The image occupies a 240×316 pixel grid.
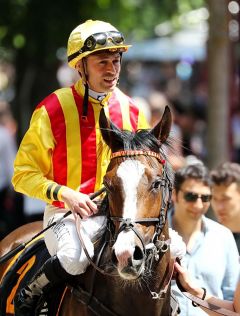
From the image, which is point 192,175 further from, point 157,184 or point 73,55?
point 157,184

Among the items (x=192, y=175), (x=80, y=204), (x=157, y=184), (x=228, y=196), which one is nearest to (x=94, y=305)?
(x=80, y=204)

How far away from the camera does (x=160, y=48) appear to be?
24.7m

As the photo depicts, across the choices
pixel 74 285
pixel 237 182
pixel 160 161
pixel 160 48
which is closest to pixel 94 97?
pixel 160 161

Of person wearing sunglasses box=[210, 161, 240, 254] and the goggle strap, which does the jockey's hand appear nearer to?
the goggle strap

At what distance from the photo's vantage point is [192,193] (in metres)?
7.73

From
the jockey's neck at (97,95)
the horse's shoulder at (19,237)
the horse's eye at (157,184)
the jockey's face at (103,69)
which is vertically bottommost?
the horse's shoulder at (19,237)

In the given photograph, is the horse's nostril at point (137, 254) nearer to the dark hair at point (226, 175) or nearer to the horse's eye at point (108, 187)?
the horse's eye at point (108, 187)

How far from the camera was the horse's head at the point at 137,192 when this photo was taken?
553 cm

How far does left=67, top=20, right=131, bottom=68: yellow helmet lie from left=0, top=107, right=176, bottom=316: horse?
1.90 feet

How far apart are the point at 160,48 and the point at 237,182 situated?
1667cm

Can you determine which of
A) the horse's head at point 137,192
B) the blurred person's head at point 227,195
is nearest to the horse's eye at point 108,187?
the horse's head at point 137,192

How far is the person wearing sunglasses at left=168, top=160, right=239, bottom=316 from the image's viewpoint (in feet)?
23.4

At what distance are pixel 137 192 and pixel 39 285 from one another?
1.09m

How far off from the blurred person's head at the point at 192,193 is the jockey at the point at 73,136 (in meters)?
1.19
